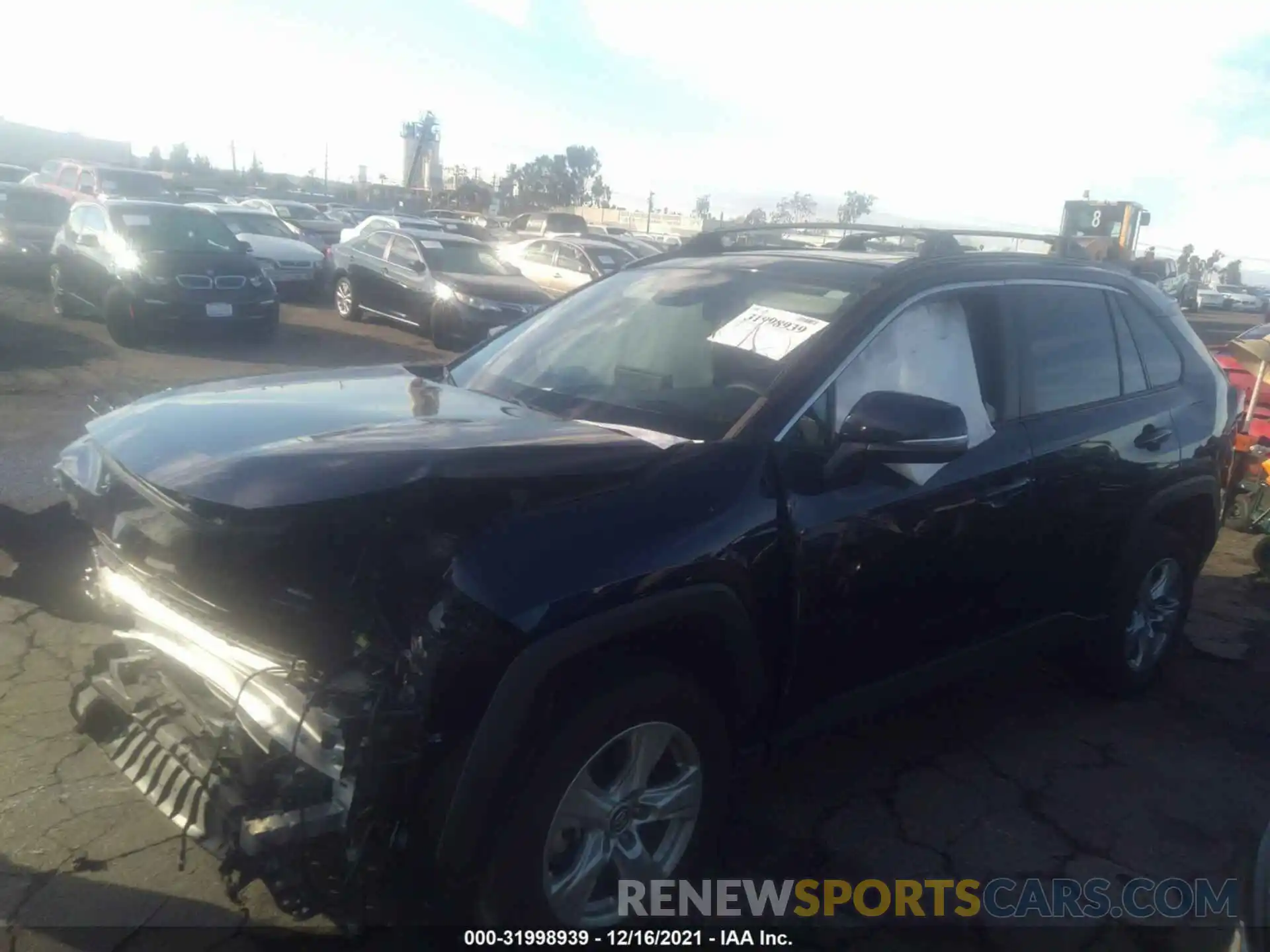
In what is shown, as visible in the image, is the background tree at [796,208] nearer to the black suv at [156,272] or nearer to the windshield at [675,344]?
the black suv at [156,272]

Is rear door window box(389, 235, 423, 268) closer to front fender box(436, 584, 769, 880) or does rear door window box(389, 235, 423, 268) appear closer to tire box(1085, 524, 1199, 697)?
tire box(1085, 524, 1199, 697)

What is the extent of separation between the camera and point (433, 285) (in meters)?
14.2

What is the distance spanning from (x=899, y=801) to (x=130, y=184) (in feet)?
65.4

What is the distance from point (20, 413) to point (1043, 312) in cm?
801

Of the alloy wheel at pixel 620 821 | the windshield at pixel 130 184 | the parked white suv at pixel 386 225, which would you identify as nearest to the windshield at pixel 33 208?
the windshield at pixel 130 184

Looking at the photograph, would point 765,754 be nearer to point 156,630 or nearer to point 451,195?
point 156,630

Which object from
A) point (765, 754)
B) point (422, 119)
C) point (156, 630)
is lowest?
point (765, 754)

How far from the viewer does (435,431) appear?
8.89 ft

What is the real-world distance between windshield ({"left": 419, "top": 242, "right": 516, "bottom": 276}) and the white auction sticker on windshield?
11.7m

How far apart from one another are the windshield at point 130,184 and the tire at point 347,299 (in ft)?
16.9

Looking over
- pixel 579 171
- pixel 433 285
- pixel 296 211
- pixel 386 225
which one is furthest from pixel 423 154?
pixel 433 285

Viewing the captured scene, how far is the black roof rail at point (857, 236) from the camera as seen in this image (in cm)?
411

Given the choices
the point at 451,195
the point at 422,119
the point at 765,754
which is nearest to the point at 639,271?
the point at 765,754

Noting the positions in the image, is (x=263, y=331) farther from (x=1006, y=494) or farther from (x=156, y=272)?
(x=1006, y=494)
